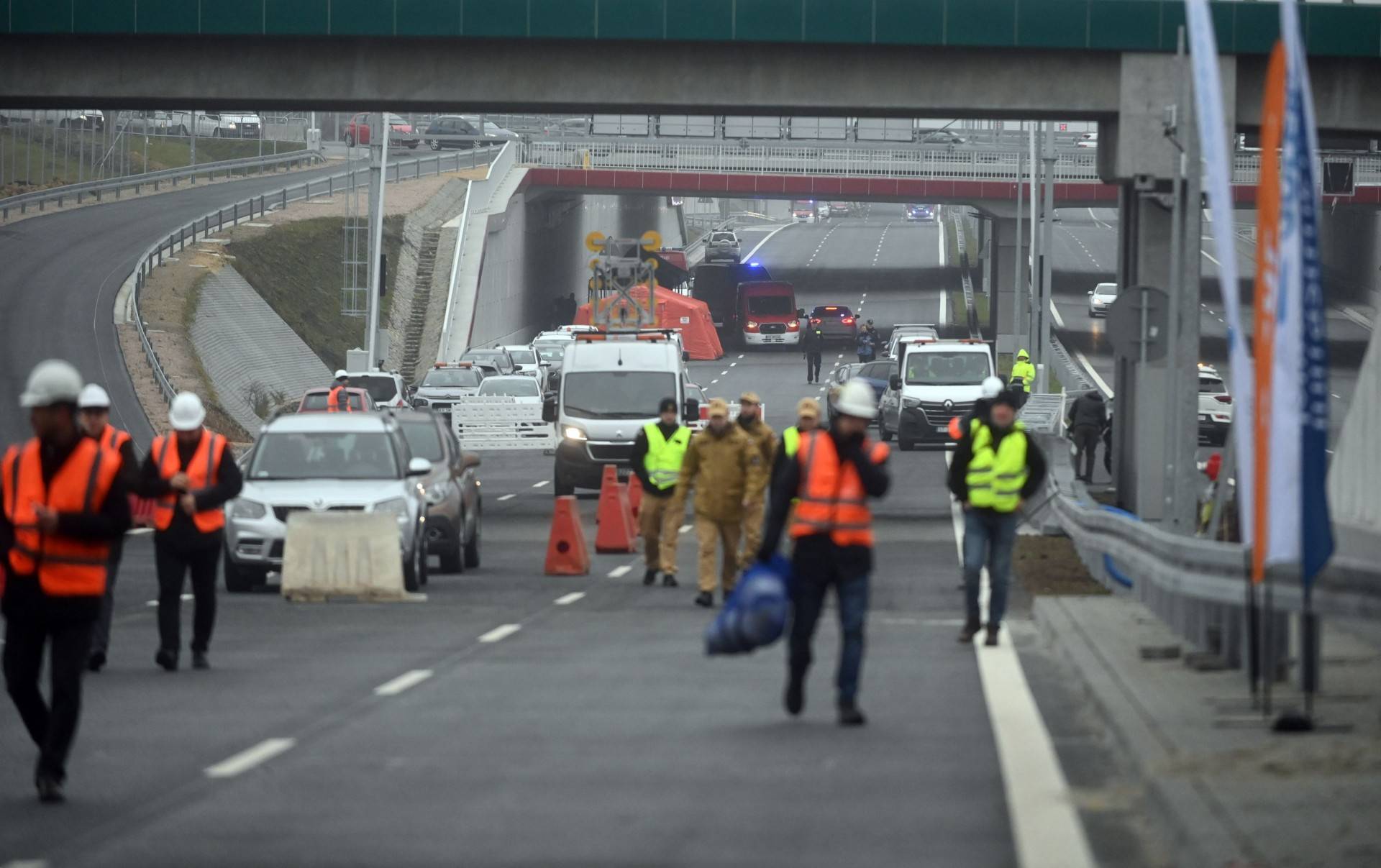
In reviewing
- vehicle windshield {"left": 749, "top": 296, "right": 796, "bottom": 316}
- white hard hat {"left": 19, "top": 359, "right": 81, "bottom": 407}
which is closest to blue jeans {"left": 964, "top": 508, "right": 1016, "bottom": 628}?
white hard hat {"left": 19, "top": 359, "right": 81, "bottom": 407}

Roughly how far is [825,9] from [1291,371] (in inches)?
821

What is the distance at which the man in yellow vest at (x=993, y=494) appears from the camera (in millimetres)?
15484

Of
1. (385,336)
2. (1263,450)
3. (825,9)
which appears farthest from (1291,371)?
(385,336)

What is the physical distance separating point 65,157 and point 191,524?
7357 cm

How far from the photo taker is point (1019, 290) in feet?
218

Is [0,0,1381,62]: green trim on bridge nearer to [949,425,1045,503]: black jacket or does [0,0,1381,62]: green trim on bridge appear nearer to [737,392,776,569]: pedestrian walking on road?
[737,392,776,569]: pedestrian walking on road

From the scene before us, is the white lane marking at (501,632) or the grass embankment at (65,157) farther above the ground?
the grass embankment at (65,157)

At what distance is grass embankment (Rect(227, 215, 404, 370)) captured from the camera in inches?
2510

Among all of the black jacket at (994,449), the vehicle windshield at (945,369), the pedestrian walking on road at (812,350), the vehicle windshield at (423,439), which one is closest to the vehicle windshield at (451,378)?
the vehicle windshield at (945,369)

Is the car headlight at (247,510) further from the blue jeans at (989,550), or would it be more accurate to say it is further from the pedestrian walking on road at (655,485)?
the blue jeans at (989,550)

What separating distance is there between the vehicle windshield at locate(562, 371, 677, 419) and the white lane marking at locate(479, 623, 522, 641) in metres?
17.1

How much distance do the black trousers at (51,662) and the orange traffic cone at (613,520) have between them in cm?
1531

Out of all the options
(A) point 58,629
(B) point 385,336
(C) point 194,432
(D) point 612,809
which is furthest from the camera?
(B) point 385,336

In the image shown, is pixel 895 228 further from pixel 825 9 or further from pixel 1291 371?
pixel 1291 371
